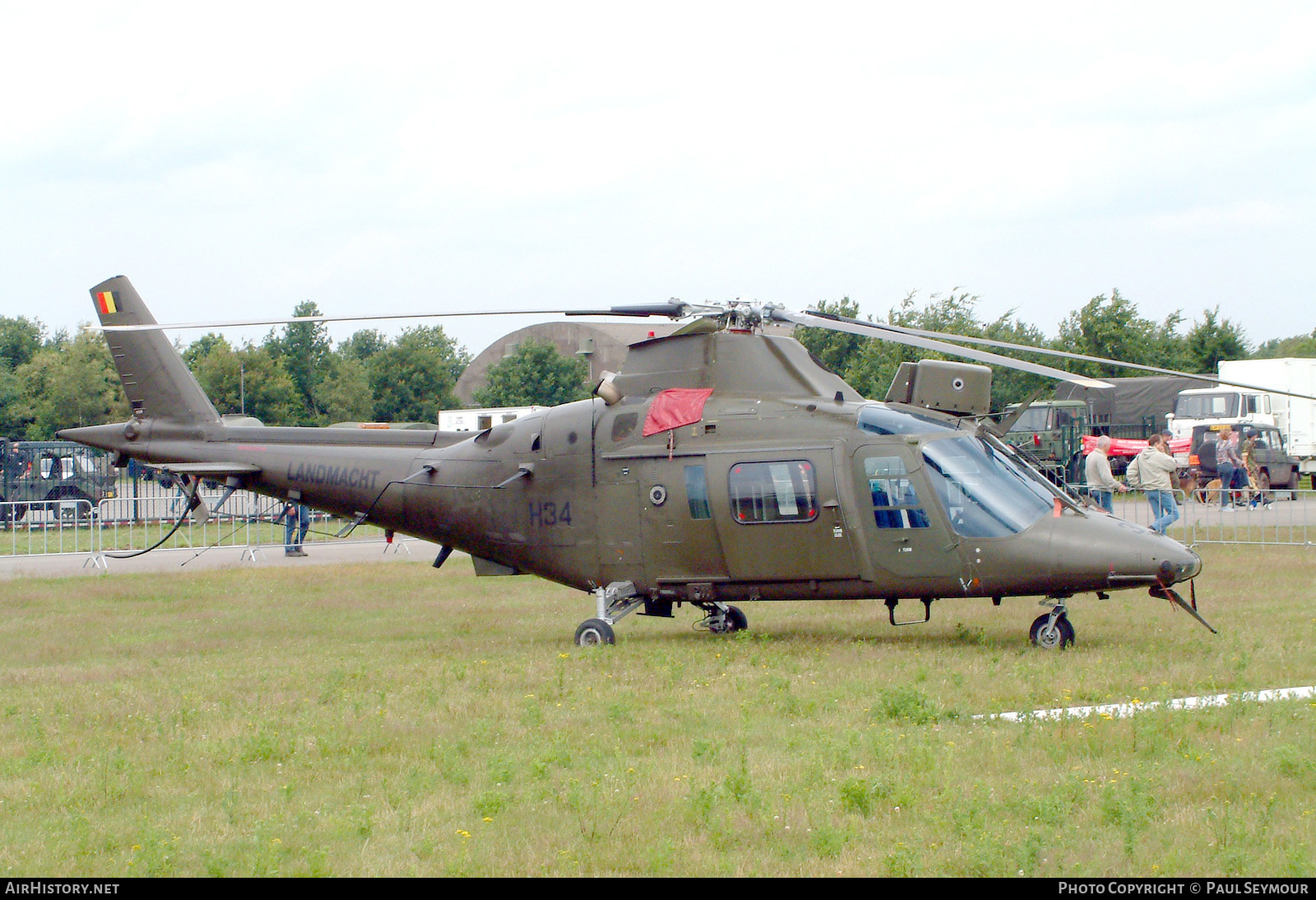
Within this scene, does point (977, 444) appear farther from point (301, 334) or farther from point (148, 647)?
point (301, 334)

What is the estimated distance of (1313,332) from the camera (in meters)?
84.8

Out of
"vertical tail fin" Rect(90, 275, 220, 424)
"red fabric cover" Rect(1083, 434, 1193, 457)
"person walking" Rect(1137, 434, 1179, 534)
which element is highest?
"vertical tail fin" Rect(90, 275, 220, 424)

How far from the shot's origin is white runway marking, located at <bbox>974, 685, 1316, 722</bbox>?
26.4 feet

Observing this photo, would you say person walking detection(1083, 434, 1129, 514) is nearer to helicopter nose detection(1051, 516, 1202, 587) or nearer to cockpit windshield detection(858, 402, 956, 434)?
cockpit windshield detection(858, 402, 956, 434)

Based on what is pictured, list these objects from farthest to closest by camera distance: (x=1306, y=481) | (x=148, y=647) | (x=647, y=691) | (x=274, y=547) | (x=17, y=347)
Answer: (x=17, y=347), (x=1306, y=481), (x=274, y=547), (x=148, y=647), (x=647, y=691)

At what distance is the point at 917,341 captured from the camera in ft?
39.8

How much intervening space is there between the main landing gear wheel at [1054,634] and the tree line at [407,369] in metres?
35.3

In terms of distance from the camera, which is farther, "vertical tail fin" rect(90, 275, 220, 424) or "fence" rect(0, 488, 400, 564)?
"fence" rect(0, 488, 400, 564)

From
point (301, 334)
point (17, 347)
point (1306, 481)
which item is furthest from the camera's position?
point (17, 347)

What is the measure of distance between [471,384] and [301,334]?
51.8 ft

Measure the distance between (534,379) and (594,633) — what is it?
54194 mm

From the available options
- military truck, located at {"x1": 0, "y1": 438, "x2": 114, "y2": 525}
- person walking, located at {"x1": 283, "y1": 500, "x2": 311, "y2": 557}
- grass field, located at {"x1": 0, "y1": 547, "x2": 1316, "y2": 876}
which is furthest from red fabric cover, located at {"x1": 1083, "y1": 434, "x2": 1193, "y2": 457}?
military truck, located at {"x1": 0, "y1": 438, "x2": 114, "y2": 525}

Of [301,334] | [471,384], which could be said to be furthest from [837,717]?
[471,384]

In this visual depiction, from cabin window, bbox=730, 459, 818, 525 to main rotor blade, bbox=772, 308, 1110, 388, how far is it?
1347 mm
